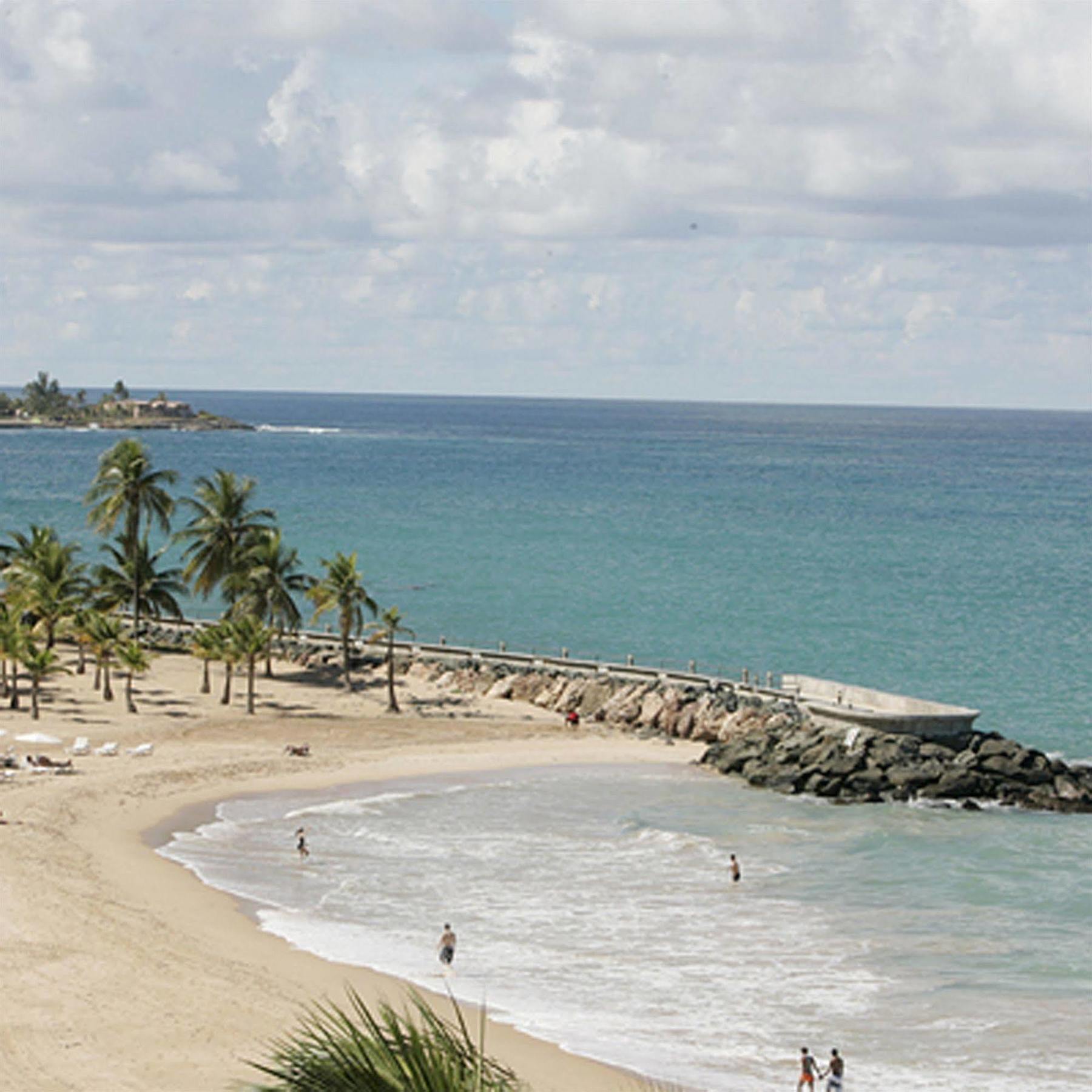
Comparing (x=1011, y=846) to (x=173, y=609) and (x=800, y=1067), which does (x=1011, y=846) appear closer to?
(x=800, y=1067)

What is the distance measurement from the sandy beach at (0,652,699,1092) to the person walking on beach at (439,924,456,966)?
1398mm

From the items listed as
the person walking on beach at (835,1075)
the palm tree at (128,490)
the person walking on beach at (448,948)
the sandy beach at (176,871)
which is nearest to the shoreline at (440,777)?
the sandy beach at (176,871)

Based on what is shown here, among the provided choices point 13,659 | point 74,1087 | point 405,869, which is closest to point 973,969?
point 405,869

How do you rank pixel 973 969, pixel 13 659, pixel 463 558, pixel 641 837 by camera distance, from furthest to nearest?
1. pixel 463 558
2. pixel 13 659
3. pixel 641 837
4. pixel 973 969

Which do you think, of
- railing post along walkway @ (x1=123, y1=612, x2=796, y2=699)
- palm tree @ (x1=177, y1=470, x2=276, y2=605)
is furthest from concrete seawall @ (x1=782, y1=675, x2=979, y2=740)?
palm tree @ (x1=177, y1=470, x2=276, y2=605)

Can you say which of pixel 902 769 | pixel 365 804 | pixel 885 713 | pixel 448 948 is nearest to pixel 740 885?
pixel 448 948

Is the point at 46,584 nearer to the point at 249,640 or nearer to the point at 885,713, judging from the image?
the point at 249,640

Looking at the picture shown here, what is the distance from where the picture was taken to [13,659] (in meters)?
53.2

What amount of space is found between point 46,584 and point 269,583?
28.4 feet

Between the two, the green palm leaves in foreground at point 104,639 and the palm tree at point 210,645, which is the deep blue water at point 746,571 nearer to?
the palm tree at point 210,645

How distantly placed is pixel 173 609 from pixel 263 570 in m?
9.86

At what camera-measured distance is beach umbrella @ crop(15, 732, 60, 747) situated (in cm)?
4809

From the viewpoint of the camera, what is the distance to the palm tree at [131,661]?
176 feet

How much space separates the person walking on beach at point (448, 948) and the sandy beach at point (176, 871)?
1.40 m
